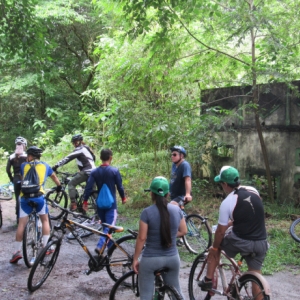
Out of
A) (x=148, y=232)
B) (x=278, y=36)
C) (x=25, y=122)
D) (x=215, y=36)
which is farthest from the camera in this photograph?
(x=25, y=122)

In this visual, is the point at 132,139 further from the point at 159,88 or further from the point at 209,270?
the point at 209,270

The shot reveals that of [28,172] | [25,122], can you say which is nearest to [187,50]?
[28,172]

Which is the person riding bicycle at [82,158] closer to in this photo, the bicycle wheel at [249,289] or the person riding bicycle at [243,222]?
the person riding bicycle at [243,222]

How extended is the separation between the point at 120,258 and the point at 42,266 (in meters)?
1.07

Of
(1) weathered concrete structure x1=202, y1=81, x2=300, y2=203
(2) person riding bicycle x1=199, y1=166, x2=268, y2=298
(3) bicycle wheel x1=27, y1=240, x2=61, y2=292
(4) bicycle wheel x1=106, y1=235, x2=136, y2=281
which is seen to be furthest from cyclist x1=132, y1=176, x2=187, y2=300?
(1) weathered concrete structure x1=202, y1=81, x2=300, y2=203

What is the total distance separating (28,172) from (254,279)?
3.96 meters

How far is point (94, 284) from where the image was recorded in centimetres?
541

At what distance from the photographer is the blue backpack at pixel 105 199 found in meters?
6.02

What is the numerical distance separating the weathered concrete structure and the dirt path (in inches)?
163

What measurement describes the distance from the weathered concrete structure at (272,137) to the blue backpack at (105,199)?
15.3 ft

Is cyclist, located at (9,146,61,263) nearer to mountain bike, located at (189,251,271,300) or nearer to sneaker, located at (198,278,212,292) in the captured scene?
mountain bike, located at (189,251,271,300)

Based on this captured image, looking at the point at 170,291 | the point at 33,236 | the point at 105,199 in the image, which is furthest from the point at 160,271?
the point at 33,236

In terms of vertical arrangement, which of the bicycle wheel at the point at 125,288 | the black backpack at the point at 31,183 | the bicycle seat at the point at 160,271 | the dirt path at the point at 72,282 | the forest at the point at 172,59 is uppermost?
the forest at the point at 172,59

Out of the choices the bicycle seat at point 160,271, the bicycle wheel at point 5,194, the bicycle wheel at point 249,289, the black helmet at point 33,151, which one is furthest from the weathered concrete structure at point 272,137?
the bicycle wheel at point 5,194
